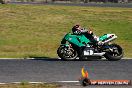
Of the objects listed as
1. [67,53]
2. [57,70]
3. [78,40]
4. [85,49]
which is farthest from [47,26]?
[57,70]

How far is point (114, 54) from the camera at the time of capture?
58.9 ft

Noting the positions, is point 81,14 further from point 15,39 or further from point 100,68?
point 100,68

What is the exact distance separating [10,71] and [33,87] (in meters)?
3.20

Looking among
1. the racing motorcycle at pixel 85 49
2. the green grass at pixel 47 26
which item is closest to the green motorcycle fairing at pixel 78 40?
the racing motorcycle at pixel 85 49

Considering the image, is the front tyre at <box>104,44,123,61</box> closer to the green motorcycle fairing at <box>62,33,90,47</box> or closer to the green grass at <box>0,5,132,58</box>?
the green motorcycle fairing at <box>62,33,90,47</box>

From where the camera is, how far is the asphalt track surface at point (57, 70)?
43.4ft

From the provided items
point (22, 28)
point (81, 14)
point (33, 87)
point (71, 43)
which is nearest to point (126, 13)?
point (81, 14)

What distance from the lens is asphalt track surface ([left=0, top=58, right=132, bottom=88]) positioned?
13.2m

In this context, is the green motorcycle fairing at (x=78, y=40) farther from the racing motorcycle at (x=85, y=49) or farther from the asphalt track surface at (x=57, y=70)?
the asphalt track surface at (x=57, y=70)

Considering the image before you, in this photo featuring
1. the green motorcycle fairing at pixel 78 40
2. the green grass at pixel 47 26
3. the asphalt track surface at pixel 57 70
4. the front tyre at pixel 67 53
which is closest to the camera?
the asphalt track surface at pixel 57 70

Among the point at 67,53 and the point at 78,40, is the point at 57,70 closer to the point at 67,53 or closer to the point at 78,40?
the point at 67,53

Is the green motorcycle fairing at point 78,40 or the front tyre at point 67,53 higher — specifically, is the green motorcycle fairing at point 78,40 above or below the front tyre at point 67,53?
above

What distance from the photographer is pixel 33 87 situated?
11422 mm

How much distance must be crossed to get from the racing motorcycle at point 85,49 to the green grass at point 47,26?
6043 millimetres
